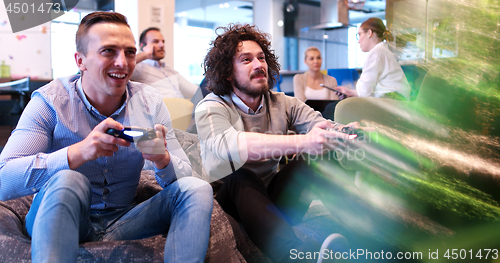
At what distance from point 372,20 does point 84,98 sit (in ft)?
7.09

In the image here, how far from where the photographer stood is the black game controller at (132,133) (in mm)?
1006

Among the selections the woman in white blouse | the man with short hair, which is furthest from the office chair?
the woman in white blouse

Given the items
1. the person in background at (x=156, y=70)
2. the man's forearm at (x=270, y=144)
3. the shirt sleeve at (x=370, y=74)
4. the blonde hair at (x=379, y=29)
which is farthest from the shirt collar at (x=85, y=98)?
the person in background at (x=156, y=70)

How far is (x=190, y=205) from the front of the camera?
109 cm

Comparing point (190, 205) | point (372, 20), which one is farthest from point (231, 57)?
point (372, 20)

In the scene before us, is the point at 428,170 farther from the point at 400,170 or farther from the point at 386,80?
the point at 386,80

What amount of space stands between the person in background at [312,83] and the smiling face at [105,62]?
2739 mm

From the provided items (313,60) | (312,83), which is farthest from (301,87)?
(313,60)

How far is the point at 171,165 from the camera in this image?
120cm

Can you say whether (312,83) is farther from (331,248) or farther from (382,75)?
(331,248)

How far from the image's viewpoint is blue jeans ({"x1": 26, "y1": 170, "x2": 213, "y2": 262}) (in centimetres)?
92

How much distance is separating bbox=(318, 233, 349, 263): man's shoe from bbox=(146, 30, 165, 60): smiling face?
2805 millimetres

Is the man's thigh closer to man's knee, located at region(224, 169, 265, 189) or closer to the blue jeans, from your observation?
the blue jeans

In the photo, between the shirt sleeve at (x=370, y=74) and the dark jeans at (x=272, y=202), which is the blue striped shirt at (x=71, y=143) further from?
the shirt sleeve at (x=370, y=74)
